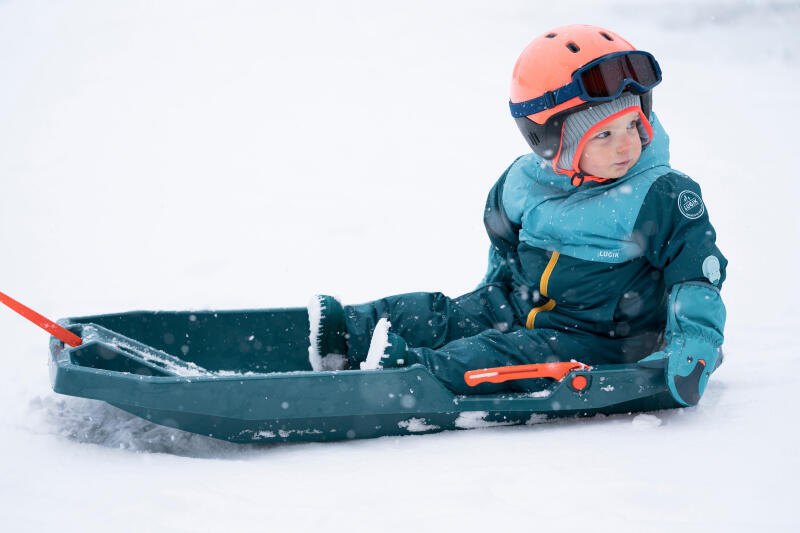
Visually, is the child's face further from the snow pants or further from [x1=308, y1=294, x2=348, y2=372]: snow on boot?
[x1=308, y1=294, x2=348, y2=372]: snow on boot

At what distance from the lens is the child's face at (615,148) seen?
8.34 ft

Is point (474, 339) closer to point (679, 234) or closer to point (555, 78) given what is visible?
point (679, 234)

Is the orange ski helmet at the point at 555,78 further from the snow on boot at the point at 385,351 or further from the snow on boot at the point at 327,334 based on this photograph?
the snow on boot at the point at 327,334

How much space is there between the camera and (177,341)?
3.06 meters

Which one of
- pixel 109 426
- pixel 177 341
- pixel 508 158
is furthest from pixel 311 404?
pixel 508 158

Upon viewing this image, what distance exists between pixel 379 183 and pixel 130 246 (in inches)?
82.3

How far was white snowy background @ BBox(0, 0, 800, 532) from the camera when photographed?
2055 mm

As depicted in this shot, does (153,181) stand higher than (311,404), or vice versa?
(153,181)

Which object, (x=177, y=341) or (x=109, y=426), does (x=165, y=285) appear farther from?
(x=109, y=426)

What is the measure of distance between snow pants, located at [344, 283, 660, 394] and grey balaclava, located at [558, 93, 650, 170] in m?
0.67

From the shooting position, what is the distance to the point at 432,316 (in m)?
3.03

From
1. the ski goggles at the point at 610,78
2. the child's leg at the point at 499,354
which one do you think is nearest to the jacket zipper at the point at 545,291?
the child's leg at the point at 499,354

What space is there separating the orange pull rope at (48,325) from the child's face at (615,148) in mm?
1929

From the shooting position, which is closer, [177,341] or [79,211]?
[177,341]
